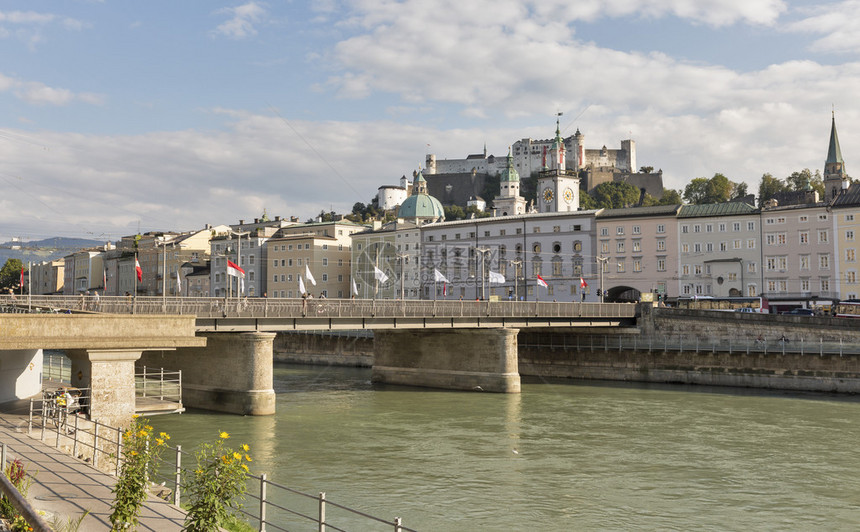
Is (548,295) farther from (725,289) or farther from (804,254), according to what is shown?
(804,254)

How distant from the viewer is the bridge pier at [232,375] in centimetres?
4209

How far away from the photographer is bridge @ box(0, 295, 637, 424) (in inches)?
1228

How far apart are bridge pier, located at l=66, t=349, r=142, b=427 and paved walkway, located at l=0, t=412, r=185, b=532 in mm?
8199

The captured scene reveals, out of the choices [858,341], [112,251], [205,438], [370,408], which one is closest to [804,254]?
[858,341]

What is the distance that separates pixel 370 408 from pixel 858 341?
1447 inches

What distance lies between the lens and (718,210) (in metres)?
93.4

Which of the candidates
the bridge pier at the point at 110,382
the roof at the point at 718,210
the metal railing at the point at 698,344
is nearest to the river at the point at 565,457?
the bridge pier at the point at 110,382

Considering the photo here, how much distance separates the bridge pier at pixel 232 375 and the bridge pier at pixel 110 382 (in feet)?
34.6

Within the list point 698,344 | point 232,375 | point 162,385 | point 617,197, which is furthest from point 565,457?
point 617,197

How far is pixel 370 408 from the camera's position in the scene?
47.1 meters

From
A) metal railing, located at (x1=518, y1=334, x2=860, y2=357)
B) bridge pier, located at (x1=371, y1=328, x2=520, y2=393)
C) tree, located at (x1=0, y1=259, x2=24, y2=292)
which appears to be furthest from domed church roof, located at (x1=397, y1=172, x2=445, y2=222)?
bridge pier, located at (x1=371, y1=328, x2=520, y2=393)

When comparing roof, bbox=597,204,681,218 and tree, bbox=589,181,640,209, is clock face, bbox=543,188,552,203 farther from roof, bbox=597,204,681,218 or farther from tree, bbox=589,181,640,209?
roof, bbox=597,204,681,218

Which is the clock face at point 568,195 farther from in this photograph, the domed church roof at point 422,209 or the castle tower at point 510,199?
the domed church roof at point 422,209

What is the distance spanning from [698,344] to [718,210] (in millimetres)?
35568
